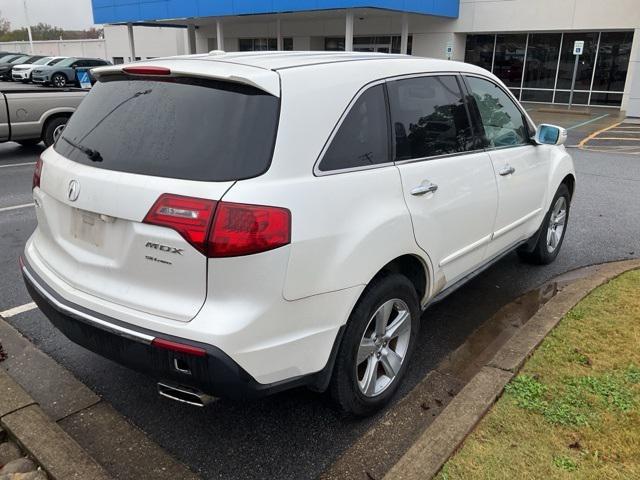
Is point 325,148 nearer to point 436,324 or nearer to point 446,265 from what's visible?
point 446,265

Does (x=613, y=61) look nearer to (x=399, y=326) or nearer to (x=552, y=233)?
(x=552, y=233)

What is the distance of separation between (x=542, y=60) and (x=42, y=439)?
2581 centimetres

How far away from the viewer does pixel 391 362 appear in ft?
10.5

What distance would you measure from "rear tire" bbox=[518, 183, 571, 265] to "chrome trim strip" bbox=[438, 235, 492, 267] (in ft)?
4.50

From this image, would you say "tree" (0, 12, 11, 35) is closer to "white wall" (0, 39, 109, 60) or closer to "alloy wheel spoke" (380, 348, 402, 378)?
"white wall" (0, 39, 109, 60)

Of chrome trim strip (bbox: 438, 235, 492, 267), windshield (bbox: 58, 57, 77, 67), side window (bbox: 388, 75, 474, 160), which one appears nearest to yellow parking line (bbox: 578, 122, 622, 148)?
chrome trim strip (bbox: 438, 235, 492, 267)

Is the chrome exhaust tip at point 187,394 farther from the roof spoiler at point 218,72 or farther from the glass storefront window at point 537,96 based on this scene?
the glass storefront window at point 537,96

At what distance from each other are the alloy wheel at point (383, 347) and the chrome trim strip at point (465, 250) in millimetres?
441

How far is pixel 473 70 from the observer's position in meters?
3.98

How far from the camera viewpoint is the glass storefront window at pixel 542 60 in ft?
78.8

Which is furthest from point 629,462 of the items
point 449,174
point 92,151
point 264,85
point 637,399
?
point 92,151

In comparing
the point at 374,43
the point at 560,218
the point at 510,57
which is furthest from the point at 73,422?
the point at 374,43

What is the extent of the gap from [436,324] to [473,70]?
6.04 feet

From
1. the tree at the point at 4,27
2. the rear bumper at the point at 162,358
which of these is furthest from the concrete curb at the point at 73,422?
the tree at the point at 4,27
